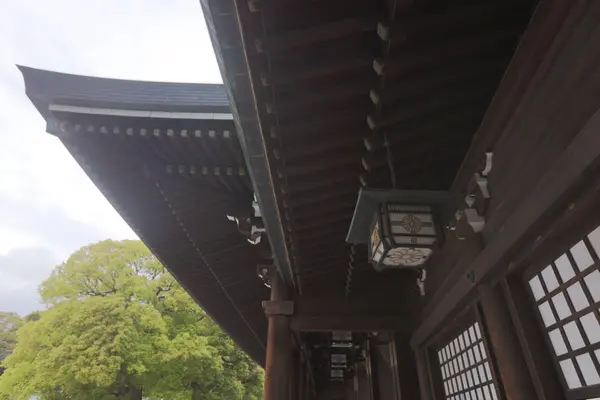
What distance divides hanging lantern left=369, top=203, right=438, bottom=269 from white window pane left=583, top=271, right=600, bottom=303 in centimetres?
117

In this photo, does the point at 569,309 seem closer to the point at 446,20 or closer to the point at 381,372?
the point at 446,20

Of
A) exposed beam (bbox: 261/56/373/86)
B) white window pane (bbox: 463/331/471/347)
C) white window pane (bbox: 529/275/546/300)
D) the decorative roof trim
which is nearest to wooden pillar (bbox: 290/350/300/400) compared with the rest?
white window pane (bbox: 463/331/471/347)

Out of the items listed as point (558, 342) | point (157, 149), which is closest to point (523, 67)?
point (558, 342)

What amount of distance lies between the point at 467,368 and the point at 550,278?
2049mm

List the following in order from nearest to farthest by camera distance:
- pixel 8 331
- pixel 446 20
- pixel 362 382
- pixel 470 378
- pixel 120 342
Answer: pixel 446 20 < pixel 470 378 < pixel 362 382 < pixel 120 342 < pixel 8 331

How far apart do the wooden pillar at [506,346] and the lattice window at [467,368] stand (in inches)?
24.3

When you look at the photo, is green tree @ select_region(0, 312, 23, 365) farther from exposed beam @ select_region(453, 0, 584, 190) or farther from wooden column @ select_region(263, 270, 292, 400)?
exposed beam @ select_region(453, 0, 584, 190)

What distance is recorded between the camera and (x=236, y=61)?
2297 mm

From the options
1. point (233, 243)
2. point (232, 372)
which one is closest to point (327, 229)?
point (233, 243)

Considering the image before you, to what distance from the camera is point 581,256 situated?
2523mm

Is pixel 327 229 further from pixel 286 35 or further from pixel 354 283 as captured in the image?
pixel 286 35

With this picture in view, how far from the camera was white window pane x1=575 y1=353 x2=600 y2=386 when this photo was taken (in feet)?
8.09

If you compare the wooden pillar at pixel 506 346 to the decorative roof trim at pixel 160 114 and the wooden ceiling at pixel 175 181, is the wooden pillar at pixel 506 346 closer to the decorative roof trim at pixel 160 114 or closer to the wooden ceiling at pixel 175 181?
the wooden ceiling at pixel 175 181

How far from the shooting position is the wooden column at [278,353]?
Result: 542 cm
